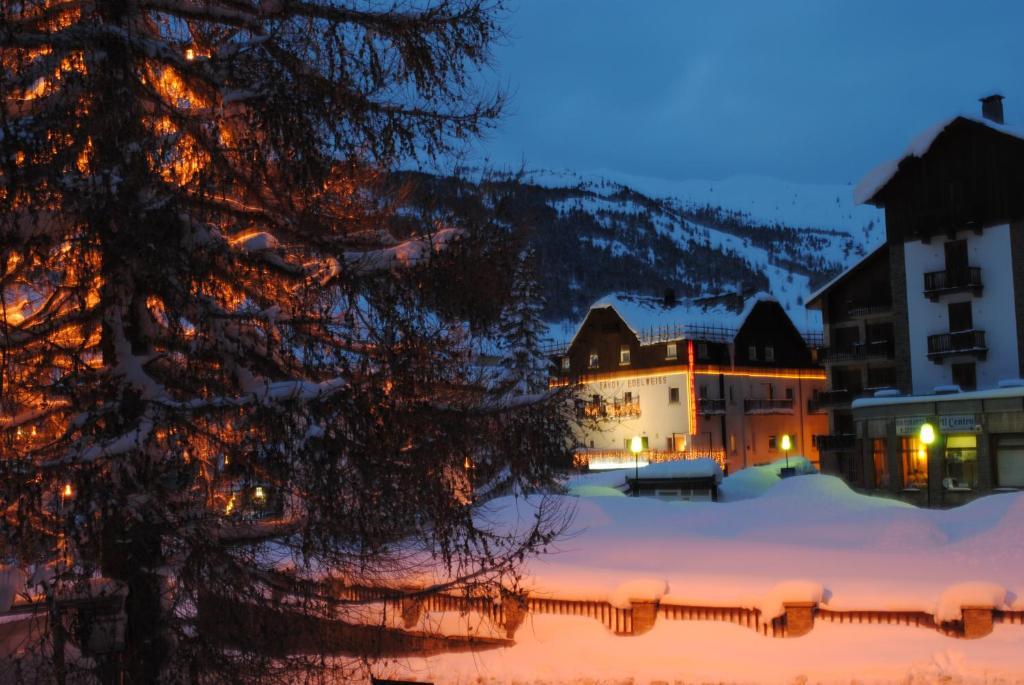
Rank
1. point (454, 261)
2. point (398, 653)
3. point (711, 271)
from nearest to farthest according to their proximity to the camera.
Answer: point (454, 261) < point (398, 653) < point (711, 271)

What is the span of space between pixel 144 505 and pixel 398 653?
276 inches

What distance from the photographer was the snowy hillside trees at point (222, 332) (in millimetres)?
6430

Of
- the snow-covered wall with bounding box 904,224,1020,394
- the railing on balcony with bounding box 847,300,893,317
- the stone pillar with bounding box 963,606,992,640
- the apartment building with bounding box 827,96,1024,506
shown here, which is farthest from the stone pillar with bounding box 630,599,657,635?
the railing on balcony with bounding box 847,300,893,317

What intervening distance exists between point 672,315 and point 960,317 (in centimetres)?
2135

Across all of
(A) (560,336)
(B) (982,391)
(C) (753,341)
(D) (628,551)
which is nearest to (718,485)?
(B) (982,391)

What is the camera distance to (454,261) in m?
7.45

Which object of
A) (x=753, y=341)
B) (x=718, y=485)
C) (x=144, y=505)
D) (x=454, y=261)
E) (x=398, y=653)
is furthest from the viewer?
(x=753, y=341)

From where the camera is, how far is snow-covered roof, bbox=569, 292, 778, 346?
61.8 meters

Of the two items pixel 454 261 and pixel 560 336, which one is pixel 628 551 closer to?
pixel 454 261

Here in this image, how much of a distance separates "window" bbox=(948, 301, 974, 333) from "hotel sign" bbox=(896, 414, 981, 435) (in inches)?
158

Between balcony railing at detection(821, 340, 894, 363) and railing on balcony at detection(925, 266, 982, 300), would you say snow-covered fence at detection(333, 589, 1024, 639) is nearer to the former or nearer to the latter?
railing on balcony at detection(925, 266, 982, 300)

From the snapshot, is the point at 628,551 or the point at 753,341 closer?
the point at 628,551

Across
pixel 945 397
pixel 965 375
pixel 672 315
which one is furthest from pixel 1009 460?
pixel 672 315

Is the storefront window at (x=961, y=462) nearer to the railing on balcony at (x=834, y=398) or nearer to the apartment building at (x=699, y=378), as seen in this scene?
the railing on balcony at (x=834, y=398)
